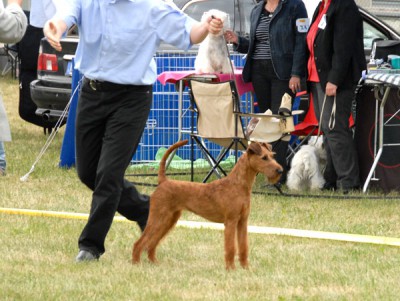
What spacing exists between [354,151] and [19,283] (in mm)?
4823

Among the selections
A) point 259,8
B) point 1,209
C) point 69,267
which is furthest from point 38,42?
point 69,267

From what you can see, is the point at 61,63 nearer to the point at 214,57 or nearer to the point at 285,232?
the point at 214,57

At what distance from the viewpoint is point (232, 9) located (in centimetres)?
1286

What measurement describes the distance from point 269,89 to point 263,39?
0.49m

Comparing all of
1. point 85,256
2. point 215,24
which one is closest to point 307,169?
point 85,256

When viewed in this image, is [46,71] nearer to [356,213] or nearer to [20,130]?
[20,130]

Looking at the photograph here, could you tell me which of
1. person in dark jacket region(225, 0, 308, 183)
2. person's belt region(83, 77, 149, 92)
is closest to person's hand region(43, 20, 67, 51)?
person's belt region(83, 77, 149, 92)

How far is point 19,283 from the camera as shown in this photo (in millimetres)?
6168

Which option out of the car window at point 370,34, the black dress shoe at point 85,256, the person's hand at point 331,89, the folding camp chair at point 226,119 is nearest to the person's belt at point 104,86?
the black dress shoe at point 85,256

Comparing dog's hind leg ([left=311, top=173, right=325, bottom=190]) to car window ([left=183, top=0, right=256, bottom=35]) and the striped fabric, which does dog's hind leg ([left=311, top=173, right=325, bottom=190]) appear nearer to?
the striped fabric

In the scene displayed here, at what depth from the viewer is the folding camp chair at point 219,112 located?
Result: 994 centimetres

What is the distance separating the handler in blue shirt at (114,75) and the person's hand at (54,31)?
30 cm

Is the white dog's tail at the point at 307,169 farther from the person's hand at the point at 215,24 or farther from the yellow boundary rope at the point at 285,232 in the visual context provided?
the person's hand at the point at 215,24

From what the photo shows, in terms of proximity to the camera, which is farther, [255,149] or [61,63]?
[61,63]
